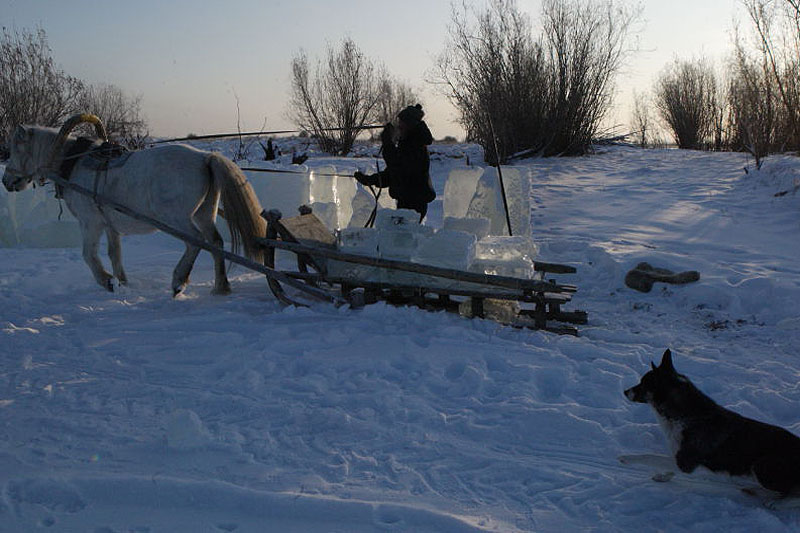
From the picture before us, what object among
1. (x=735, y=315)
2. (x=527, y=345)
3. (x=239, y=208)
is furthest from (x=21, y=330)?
(x=735, y=315)

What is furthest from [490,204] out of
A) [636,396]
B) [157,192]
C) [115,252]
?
[636,396]

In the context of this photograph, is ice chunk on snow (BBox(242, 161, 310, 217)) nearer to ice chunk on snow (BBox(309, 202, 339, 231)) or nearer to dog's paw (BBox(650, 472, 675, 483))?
ice chunk on snow (BBox(309, 202, 339, 231))

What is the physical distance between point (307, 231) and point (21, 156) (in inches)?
116

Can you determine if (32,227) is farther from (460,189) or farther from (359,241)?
(460,189)

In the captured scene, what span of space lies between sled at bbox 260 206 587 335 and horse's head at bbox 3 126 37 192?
245 cm

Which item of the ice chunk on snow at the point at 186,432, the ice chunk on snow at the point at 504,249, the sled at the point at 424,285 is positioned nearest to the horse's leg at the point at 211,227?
the sled at the point at 424,285

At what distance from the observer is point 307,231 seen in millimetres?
5688

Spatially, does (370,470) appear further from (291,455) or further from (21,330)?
Answer: (21,330)

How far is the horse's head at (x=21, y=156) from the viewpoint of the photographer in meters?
6.11

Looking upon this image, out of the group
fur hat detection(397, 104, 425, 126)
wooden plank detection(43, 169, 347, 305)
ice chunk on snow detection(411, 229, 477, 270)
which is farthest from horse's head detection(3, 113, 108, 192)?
ice chunk on snow detection(411, 229, 477, 270)

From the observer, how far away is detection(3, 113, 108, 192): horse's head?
19.6 feet

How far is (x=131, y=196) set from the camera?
5797mm

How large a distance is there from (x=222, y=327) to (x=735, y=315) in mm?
4071

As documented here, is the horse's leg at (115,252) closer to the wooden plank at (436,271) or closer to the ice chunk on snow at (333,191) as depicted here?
the wooden plank at (436,271)
